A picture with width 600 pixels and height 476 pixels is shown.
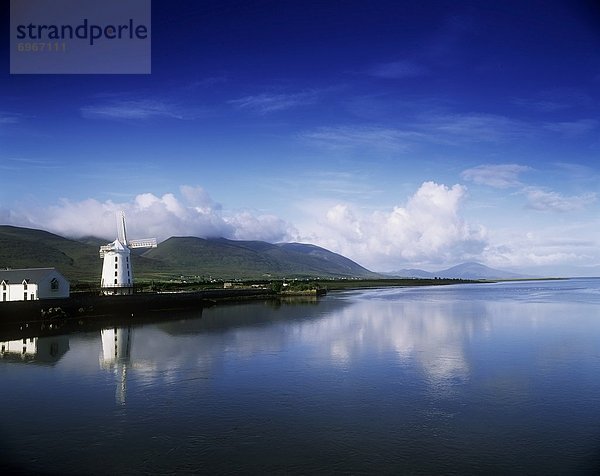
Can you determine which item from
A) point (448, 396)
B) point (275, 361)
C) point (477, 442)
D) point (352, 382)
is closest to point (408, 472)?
point (477, 442)

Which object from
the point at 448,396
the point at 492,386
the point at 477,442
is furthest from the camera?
the point at 492,386

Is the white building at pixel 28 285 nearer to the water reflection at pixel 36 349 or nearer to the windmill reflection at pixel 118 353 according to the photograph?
the windmill reflection at pixel 118 353

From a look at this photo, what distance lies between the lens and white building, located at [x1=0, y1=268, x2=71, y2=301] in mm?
49625

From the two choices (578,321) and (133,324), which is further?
(133,324)

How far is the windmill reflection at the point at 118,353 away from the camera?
71.7 ft

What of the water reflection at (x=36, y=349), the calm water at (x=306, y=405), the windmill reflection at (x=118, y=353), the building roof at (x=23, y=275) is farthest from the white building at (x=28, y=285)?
the calm water at (x=306, y=405)

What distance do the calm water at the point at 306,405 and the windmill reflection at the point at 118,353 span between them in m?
0.18

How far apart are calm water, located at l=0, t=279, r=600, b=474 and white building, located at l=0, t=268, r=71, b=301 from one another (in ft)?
58.6

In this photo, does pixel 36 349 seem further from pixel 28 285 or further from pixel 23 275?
pixel 23 275

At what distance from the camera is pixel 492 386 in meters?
21.0

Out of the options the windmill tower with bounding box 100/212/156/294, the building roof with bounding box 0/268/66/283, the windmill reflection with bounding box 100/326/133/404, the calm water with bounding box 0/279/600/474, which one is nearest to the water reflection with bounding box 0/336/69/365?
the calm water with bounding box 0/279/600/474

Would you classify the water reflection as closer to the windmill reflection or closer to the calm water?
the calm water

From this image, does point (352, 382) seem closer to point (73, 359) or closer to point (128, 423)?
point (128, 423)

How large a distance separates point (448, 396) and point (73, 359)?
67.6 ft
